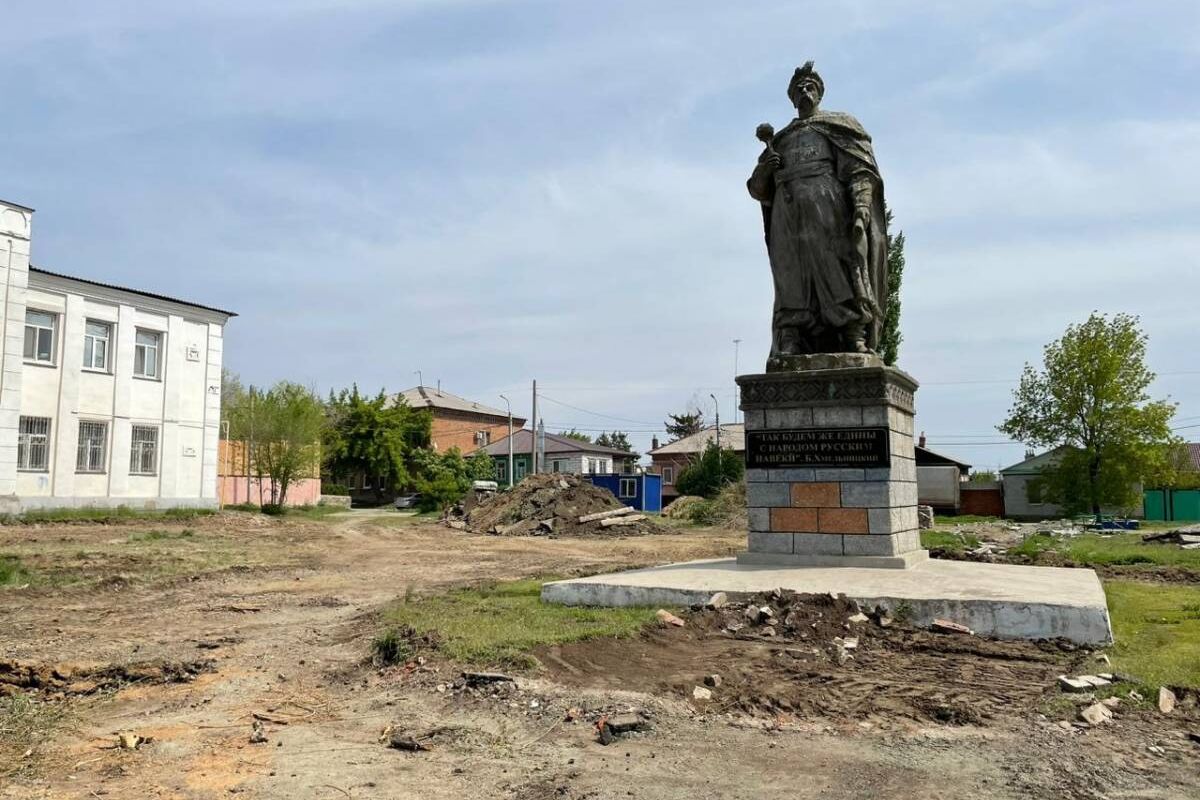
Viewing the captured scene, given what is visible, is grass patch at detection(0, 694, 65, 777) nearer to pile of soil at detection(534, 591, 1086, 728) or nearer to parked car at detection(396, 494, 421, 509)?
pile of soil at detection(534, 591, 1086, 728)

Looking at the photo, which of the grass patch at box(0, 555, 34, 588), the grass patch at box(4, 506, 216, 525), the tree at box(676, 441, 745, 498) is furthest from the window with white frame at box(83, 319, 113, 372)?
the tree at box(676, 441, 745, 498)

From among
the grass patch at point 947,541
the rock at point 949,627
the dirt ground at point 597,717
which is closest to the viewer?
the dirt ground at point 597,717

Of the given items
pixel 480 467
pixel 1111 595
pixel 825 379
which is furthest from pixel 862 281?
pixel 480 467

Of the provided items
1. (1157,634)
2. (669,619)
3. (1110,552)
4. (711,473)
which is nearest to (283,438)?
(711,473)

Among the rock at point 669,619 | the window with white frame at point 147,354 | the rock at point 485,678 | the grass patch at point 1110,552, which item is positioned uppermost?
the window with white frame at point 147,354

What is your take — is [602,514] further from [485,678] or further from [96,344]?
[485,678]

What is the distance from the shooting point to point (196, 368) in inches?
1235

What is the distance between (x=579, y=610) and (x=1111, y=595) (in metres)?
5.95

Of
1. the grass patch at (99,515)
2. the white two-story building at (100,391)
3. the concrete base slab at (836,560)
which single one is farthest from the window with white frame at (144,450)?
the concrete base slab at (836,560)

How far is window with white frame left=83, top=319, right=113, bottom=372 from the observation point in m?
28.3

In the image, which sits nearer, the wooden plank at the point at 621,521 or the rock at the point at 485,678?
the rock at the point at 485,678

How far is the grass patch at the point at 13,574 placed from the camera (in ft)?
41.3

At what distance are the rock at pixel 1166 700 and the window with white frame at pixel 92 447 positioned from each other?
1180 inches

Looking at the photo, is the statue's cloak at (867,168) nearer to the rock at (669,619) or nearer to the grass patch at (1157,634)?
the grass patch at (1157,634)
